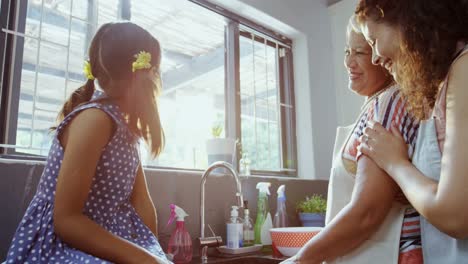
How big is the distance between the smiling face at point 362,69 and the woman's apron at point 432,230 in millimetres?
350

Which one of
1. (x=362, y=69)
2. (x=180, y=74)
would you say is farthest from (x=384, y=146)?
(x=180, y=74)

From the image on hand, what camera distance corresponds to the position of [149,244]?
3.28 ft

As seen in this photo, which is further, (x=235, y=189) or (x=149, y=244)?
(x=235, y=189)

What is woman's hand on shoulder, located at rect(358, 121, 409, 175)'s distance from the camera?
26.4 inches

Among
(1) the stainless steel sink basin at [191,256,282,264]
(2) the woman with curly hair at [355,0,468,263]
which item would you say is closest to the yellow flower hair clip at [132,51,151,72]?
(2) the woman with curly hair at [355,0,468,263]

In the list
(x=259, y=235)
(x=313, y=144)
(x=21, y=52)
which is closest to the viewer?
(x=21, y=52)

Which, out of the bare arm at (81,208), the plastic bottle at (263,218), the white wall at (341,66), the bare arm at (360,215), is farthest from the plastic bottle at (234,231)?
the white wall at (341,66)

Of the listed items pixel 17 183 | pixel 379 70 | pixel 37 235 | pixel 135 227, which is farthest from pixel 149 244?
pixel 379 70

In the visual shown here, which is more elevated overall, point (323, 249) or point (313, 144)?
point (313, 144)

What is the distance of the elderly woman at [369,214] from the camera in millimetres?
661

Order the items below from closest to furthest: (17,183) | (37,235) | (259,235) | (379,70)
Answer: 1. (37,235)
2. (379,70)
3. (17,183)
4. (259,235)

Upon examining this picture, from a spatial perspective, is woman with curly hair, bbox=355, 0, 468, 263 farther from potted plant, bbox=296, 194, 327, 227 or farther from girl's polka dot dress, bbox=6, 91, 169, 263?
potted plant, bbox=296, 194, 327, 227

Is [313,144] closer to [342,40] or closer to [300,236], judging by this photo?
[342,40]

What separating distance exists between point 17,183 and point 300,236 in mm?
1014
